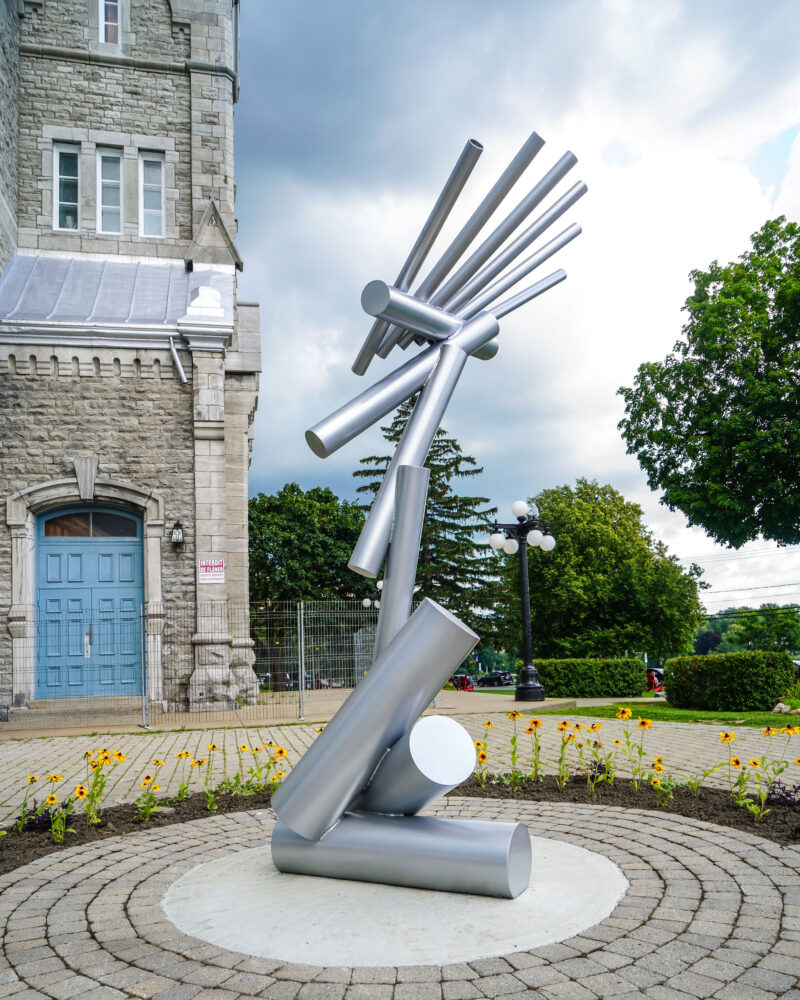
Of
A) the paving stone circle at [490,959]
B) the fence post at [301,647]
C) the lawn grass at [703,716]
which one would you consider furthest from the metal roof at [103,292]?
the paving stone circle at [490,959]

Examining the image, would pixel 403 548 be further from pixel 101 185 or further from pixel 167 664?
pixel 101 185

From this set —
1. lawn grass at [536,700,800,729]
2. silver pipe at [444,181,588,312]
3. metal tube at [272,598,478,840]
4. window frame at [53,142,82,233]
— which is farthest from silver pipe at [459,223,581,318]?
window frame at [53,142,82,233]

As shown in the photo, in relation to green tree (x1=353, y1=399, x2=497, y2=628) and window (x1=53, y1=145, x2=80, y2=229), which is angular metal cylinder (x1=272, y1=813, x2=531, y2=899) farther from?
green tree (x1=353, y1=399, x2=497, y2=628)

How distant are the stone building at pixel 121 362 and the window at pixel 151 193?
0.04 metres

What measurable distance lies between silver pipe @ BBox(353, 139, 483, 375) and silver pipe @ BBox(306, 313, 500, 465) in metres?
0.39

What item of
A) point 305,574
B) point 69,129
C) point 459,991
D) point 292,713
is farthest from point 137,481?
point 305,574

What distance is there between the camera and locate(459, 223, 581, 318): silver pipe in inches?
191

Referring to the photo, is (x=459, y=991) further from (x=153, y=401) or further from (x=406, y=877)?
(x=153, y=401)

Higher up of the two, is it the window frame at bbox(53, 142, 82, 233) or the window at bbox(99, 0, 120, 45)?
the window at bbox(99, 0, 120, 45)

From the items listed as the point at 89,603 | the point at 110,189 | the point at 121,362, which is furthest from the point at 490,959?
the point at 110,189

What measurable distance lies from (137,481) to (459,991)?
1241 cm

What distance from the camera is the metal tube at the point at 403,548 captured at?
4.21 metres

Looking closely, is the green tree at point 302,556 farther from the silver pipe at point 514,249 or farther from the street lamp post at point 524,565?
the silver pipe at point 514,249

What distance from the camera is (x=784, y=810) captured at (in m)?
5.16
